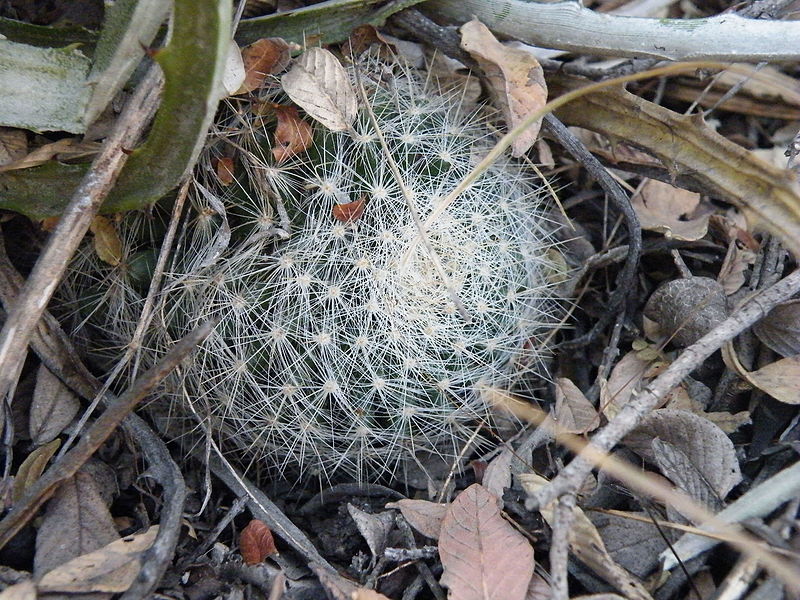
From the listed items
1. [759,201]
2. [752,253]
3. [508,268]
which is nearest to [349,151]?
[508,268]

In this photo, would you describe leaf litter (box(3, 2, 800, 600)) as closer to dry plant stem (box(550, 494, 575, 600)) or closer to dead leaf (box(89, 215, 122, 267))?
dead leaf (box(89, 215, 122, 267))

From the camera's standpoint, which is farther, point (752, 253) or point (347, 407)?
point (752, 253)

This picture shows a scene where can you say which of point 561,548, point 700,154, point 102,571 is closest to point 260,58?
point 700,154

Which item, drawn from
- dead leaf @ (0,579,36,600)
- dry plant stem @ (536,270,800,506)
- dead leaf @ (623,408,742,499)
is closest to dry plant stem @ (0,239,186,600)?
dead leaf @ (0,579,36,600)

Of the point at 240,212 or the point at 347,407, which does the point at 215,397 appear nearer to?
the point at 347,407

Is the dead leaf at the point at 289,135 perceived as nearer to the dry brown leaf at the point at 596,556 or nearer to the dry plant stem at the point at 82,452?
the dry plant stem at the point at 82,452
